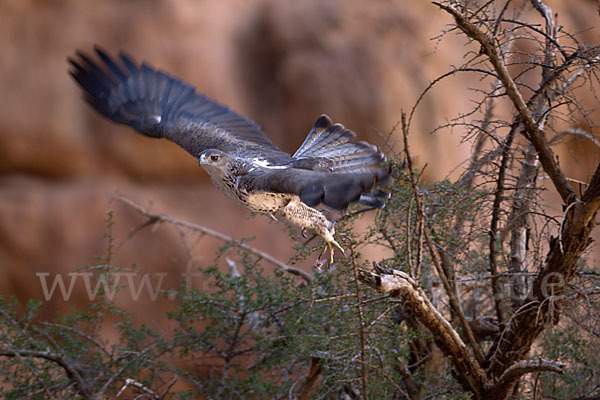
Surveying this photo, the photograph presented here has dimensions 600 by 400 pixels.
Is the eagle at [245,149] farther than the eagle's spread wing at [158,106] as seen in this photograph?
No

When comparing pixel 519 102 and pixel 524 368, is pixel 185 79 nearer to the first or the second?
pixel 519 102

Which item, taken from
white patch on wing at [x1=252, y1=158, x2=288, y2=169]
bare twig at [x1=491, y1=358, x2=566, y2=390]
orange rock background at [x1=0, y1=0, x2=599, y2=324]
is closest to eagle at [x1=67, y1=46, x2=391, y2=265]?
white patch on wing at [x1=252, y1=158, x2=288, y2=169]

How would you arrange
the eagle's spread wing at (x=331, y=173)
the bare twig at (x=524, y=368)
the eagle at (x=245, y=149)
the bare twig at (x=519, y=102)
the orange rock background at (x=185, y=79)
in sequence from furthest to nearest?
the orange rock background at (x=185, y=79), the bare twig at (x=524, y=368), the bare twig at (x=519, y=102), the eagle at (x=245, y=149), the eagle's spread wing at (x=331, y=173)

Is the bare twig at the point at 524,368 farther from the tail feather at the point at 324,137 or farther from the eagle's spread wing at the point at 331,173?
the tail feather at the point at 324,137

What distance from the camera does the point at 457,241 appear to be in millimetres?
3158

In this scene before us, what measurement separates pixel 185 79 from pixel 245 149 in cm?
360

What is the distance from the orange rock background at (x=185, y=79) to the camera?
6.18 metres

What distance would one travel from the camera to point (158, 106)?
3.54 metres

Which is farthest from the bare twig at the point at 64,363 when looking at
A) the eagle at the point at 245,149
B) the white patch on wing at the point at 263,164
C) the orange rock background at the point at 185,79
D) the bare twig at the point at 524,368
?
the orange rock background at the point at 185,79

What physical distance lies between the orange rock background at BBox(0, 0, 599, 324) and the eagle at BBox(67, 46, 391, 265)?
9.16 feet

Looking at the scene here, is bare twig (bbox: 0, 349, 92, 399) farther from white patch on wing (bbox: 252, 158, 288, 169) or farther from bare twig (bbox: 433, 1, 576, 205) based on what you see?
bare twig (bbox: 433, 1, 576, 205)

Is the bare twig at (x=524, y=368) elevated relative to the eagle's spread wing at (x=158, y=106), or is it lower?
lower

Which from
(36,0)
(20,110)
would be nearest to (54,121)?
(20,110)

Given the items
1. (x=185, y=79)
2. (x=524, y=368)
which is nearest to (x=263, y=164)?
(x=524, y=368)
